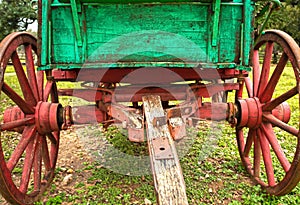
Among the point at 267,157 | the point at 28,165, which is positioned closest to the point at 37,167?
the point at 28,165

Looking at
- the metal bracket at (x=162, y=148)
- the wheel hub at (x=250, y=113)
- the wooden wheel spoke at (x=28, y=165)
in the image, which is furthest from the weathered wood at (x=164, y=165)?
the wooden wheel spoke at (x=28, y=165)

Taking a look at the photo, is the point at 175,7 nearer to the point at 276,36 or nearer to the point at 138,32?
the point at 138,32

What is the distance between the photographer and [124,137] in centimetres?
458

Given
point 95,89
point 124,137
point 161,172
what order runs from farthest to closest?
point 124,137 < point 95,89 < point 161,172

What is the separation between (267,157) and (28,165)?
2.23 m

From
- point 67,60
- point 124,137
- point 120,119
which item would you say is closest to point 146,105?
point 120,119

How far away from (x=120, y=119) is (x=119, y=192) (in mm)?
830

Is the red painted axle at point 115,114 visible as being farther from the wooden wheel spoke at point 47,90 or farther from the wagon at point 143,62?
the wooden wheel spoke at point 47,90

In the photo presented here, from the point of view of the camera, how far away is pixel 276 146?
8.98 ft

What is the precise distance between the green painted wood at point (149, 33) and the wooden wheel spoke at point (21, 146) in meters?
0.69

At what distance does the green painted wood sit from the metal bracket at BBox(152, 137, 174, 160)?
682 millimetres

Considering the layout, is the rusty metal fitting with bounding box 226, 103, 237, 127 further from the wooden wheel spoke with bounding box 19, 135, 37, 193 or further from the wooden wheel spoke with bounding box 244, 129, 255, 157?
the wooden wheel spoke with bounding box 19, 135, 37, 193

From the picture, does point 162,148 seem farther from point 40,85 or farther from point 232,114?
point 40,85

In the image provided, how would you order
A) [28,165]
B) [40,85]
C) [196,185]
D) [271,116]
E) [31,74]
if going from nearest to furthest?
[28,165], [271,116], [31,74], [196,185], [40,85]
